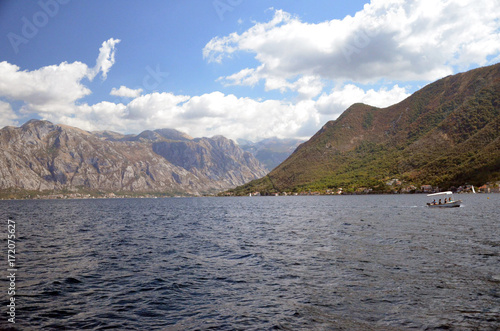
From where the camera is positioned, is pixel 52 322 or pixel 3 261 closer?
pixel 52 322

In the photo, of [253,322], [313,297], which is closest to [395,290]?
[313,297]

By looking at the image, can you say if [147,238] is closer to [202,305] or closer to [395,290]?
[202,305]

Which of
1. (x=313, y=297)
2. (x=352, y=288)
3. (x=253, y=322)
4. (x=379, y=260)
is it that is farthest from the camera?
(x=379, y=260)

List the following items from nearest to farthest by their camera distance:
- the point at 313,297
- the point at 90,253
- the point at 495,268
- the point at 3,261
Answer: the point at 313,297
the point at 495,268
the point at 3,261
the point at 90,253

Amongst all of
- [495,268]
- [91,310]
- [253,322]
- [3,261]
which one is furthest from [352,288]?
[3,261]

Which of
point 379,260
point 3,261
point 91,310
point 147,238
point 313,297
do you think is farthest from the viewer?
point 147,238

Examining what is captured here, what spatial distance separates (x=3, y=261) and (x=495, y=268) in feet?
166

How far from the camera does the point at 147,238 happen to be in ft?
171

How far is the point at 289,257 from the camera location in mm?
34062

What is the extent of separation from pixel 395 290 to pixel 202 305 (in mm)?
14156

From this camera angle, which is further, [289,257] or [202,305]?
[289,257]

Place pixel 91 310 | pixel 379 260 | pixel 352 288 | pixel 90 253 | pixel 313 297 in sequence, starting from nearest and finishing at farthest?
pixel 91 310 → pixel 313 297 → pixel 352 288 → pixel 379 260 → pixel 90 253

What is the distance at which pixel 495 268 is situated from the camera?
27000 mm

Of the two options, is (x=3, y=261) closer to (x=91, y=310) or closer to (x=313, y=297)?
(x=91, y=310)
